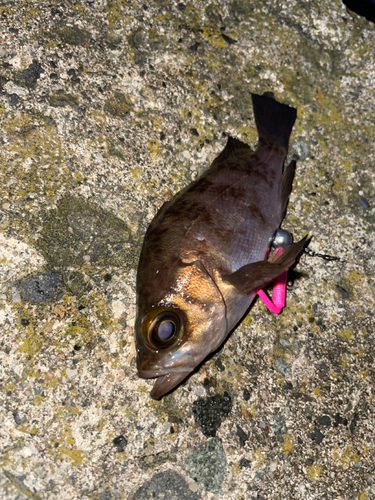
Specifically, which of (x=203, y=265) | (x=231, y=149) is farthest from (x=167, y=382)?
(x=231, y=149)

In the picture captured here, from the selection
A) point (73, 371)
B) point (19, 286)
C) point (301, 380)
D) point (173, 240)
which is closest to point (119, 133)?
point (173, 240)

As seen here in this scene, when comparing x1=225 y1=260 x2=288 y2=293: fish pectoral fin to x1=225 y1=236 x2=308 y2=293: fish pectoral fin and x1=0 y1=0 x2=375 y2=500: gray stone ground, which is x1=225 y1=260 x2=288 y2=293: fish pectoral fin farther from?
x1=0 y1=0 x2=375 y2=500: gray stone ground

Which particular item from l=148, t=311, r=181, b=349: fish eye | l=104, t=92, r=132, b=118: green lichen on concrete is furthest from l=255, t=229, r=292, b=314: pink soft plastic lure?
l=104, t=92, r=132, b=118: green lichen on concrete

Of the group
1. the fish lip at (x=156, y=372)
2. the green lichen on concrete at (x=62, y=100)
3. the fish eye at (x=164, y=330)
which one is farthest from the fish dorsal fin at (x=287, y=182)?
the green lichen on concrete at (x=62, y=100)

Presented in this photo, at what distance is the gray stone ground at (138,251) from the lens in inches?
94.4

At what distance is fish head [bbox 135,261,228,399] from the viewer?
2160 millimetres

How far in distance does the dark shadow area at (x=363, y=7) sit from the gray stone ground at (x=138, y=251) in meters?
0.40

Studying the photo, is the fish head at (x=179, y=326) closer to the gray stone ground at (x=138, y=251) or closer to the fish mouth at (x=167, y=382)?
the fish mouth at (x=167, y=382)

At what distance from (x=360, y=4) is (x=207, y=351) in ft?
12.4

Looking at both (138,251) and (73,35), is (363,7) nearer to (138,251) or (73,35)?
(73,35)

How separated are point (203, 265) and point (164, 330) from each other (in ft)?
1.48

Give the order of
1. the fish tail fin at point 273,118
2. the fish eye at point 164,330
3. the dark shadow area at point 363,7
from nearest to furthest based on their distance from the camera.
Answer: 1. the fish eye at point 164,330
2. the fish tail fin at point 273,118
3. the dark shadow area at point 363,7

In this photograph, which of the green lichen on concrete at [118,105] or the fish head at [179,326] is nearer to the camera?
the fish head at [179,326]

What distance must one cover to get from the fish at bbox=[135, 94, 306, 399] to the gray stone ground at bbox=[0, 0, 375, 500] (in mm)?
419
